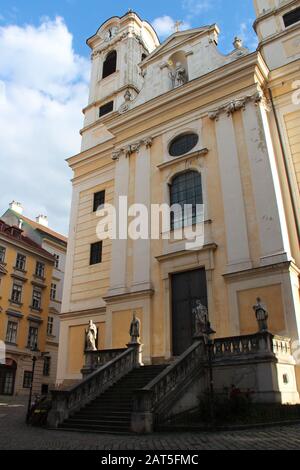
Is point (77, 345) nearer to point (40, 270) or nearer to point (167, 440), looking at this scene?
point (167, 440)

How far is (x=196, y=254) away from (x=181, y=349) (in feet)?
13.0

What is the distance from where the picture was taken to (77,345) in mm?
20438

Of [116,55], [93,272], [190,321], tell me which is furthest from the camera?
[116,55]

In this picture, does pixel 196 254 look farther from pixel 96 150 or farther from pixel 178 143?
pixel 96 150

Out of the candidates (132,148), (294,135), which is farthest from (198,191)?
(132,148)

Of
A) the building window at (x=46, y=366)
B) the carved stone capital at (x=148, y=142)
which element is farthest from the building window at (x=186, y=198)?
the building window at (x=46, y=366)

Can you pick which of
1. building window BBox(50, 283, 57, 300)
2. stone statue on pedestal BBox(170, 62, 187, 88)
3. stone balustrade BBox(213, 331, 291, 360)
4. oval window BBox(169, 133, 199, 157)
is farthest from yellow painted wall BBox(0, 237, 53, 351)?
stone balustrade BBox(213, 331, 291, 360)

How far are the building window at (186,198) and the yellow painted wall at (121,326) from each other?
4407mm

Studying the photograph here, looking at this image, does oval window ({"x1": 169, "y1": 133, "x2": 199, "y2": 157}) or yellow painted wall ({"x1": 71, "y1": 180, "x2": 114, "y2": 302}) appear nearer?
oval window ({"x1": 169, "y1": 133, "x2": 199, "y2": 157})

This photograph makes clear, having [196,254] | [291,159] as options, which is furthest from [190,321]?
[291,159]

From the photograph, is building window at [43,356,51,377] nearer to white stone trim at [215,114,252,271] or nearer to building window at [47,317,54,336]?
building window at [47,317,54,336]

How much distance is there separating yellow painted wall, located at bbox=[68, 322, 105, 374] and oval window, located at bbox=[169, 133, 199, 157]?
30.5ft

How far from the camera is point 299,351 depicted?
43.9 ft

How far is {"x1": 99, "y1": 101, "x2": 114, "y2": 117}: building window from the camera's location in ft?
87.4
